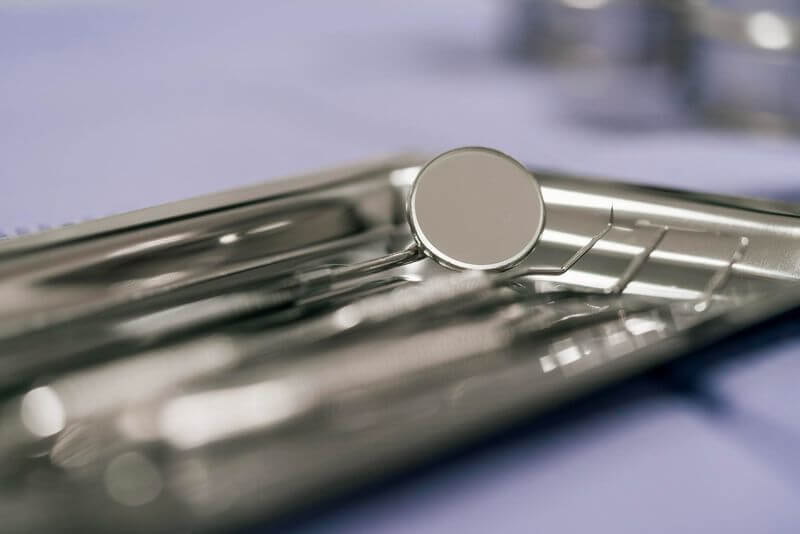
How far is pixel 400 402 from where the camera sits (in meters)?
0.30

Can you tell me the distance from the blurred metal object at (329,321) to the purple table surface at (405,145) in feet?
0.07

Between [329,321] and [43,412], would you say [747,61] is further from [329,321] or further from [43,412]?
[43,412]

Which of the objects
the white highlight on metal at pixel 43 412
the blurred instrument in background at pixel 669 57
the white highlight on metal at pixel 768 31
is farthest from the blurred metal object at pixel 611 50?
the white highlight on metal at pixel 43 412

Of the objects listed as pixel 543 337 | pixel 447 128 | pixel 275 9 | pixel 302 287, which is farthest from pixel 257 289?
pixel 275 9

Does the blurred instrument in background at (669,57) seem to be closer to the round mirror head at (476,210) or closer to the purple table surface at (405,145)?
the purple table surface at (405,145)

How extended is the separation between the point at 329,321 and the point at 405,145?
0.39 metres

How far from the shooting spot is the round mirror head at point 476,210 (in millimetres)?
393

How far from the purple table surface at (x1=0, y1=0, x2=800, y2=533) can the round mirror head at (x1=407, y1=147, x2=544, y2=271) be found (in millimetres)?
92

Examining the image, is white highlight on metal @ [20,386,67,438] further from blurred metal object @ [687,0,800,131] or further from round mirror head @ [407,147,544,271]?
blurred metal object @ [687,0,800,131]

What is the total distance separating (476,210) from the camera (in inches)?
16.0

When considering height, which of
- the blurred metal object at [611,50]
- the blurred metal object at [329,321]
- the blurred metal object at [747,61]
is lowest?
the blurred metal object at [329,321]

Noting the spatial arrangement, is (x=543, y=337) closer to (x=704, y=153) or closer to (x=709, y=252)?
(x=709, y=252)

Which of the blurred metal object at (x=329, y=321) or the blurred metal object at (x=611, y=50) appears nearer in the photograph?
the blurred metal object at (x=329, y=321)

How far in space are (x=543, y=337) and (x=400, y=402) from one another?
7 centimetres
